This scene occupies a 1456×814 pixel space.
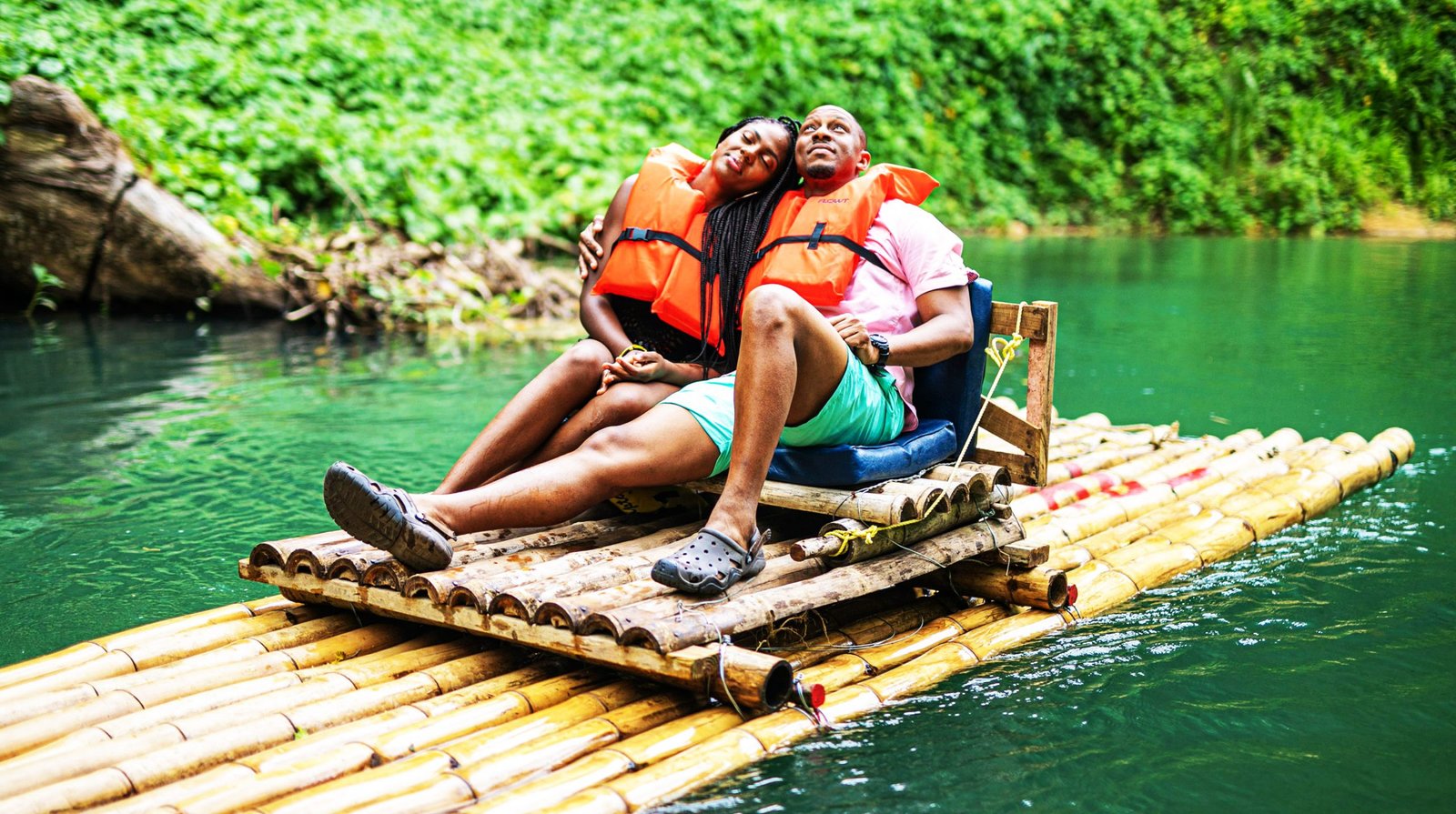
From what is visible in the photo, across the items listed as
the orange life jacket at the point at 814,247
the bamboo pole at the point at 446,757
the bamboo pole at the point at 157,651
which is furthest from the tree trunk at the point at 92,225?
the bamboo pole at the point at 446,757

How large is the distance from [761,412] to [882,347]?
1.67 ft

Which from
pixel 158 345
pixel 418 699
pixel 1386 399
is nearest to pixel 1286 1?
pixel 1386 399

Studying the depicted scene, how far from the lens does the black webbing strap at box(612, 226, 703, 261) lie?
13.9 ft

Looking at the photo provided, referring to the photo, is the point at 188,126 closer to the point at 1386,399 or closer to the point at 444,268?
the point at 444,268

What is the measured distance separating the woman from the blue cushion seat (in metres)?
0.57

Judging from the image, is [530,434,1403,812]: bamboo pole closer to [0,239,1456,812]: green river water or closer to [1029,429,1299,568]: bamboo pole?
[0,239,1456,812]: green river water

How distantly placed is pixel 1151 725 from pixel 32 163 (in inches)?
367

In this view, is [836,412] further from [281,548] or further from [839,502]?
[281,548]

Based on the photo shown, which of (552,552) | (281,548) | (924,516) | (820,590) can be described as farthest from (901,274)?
(281,548)

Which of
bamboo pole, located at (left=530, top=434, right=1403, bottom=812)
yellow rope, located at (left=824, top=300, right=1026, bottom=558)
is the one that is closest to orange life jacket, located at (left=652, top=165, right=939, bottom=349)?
yellow rope, located at (left=824, top=300, right=1026, bottom=558)

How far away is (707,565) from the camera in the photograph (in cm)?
321

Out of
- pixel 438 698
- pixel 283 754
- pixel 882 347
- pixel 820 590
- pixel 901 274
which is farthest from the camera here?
pixel 901 274

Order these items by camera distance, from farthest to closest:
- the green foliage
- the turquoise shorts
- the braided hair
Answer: the green foliage < the braided hair < the turquoise shorts

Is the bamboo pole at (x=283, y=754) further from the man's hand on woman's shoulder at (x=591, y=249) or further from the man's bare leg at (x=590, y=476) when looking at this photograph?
the man's hand on woman's shoulder at (x=591, y=249)
